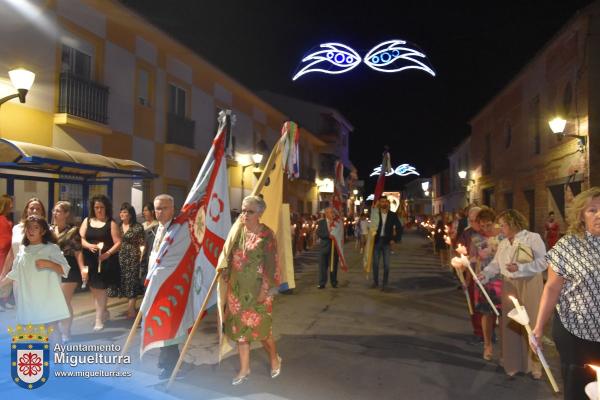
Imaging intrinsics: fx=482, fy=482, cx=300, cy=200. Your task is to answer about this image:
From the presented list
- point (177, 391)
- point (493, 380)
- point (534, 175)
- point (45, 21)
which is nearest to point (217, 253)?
point (177, 391)

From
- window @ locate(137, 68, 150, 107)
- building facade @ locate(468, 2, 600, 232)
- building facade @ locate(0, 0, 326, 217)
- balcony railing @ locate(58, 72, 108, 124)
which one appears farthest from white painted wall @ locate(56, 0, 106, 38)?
building facade @ locate(468, 2, 600, 232)

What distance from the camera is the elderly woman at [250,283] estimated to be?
4.64 metres

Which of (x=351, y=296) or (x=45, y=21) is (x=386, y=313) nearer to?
(x=351, y=296)

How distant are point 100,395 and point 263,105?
2198cm

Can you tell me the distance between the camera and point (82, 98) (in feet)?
39.0

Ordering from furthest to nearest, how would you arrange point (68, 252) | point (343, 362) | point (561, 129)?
1. point (561, 129)
2. point (68, 252)
3. point (343, 362)

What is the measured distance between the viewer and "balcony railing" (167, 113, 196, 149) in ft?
52.6

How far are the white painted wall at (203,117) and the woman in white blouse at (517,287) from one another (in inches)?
571

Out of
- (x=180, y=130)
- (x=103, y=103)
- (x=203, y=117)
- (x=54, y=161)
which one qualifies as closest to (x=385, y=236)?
(x=54, y=161)

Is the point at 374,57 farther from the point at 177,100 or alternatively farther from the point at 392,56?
the point at 177,100

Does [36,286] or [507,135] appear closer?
[36,286]

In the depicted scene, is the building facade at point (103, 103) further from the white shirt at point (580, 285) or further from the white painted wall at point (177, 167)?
the white shirt at point (580, 285)

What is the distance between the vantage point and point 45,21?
10977 millimetres

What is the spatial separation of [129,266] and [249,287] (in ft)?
11.0
